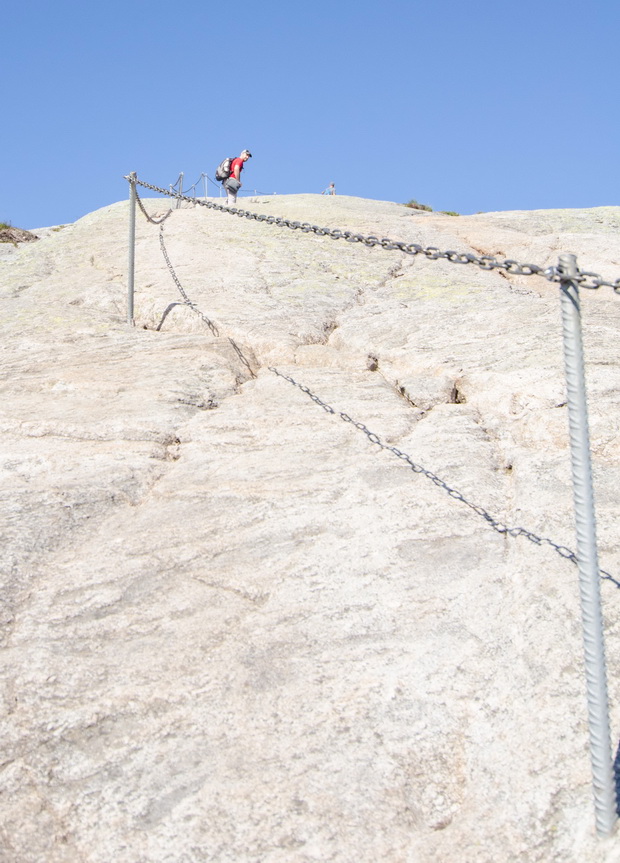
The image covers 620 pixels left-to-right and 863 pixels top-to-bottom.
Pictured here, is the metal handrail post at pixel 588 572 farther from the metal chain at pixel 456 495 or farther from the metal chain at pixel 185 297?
the metal chain at pixel 185 297

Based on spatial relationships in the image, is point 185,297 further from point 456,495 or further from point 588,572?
point 588,572

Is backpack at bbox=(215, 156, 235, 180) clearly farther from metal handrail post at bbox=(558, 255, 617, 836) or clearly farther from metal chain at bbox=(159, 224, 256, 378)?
metal handrail post at bbox=(558, 255, 617, 836)

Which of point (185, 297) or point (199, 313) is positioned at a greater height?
point (185, 297)

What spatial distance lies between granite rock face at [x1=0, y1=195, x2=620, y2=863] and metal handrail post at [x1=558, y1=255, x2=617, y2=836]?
307mm

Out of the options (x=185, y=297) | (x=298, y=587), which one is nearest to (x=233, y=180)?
(x=185, y=297)

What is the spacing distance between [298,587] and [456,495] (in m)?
1.60

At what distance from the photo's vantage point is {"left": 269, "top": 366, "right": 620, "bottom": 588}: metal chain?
5.88 meters

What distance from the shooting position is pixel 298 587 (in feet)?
19.1

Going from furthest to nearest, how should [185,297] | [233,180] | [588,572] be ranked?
[233,180]
[185,297]
[588,572]

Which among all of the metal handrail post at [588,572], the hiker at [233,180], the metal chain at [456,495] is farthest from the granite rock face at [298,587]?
the hiker at [233,180]

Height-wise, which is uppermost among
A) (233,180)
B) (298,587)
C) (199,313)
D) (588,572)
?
(233,180)

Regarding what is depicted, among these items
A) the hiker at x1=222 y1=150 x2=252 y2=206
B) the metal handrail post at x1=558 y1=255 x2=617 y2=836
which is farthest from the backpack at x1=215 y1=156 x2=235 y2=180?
the metal handrail post at x1=558 y1=255 x2=617 y2=836

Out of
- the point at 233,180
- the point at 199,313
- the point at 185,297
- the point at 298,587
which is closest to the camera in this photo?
the point at 298,587

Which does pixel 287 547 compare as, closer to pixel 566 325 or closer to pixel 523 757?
pixel 523 757
